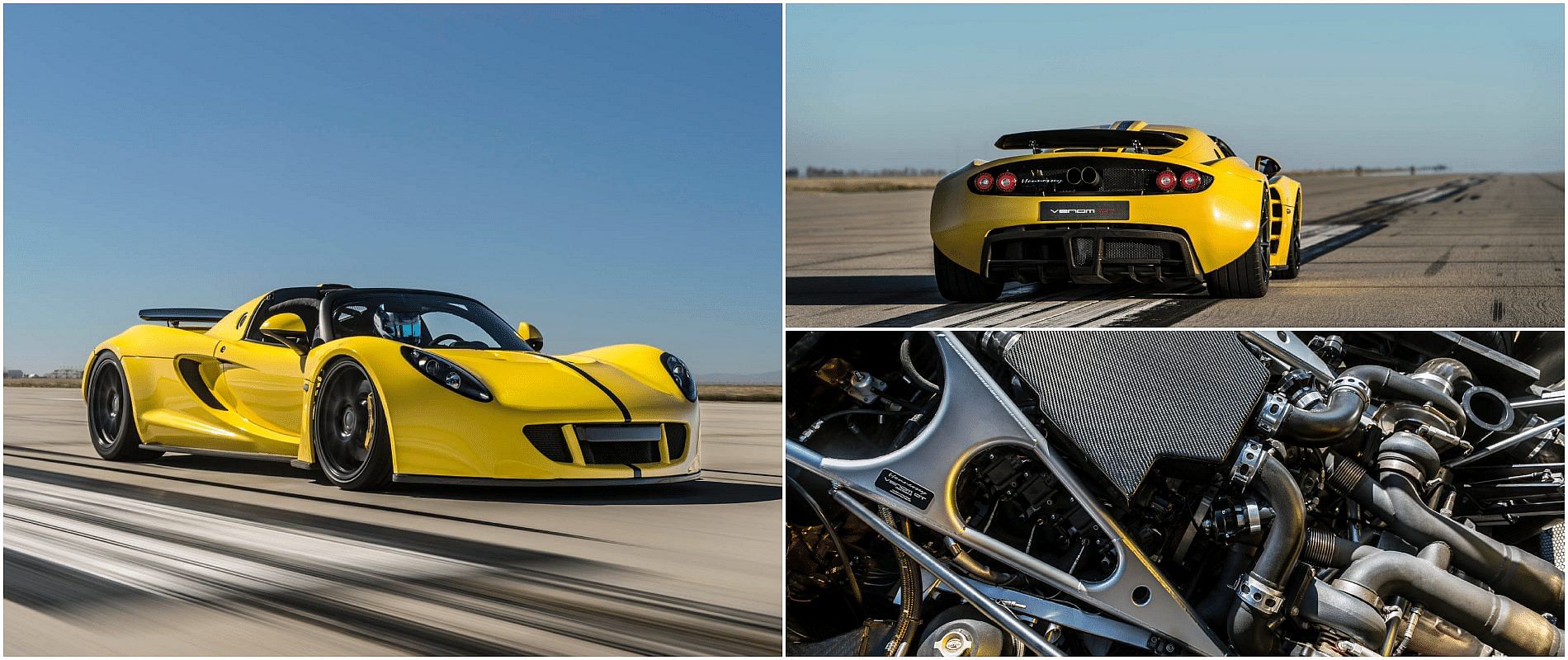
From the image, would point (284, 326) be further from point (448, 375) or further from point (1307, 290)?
point (1307, 290)

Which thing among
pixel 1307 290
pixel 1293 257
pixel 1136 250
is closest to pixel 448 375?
pixel 1136 250

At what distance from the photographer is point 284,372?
18.5 feet

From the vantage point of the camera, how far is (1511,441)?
3.50 metres

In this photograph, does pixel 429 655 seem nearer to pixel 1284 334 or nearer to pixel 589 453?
pixel 589 453

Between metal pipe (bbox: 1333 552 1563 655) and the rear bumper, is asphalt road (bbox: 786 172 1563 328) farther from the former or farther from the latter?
metal pipe (bbox: 1333 552 1563 655)

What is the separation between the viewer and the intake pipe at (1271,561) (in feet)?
10.3

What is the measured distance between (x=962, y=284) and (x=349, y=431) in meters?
3.01

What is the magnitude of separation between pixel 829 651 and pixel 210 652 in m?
1.80

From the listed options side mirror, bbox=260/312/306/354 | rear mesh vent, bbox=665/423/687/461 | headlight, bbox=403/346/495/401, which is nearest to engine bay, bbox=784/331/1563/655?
rear mesh vent, bbox=665/423/687/461

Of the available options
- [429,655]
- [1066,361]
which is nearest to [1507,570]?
[1066,361]

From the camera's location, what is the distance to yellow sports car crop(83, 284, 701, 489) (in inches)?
192

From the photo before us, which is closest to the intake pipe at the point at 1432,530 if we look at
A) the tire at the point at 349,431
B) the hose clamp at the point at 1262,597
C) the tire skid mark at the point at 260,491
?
the hose clamp at the point at 1262,597

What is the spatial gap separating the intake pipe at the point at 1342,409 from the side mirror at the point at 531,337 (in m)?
3.88

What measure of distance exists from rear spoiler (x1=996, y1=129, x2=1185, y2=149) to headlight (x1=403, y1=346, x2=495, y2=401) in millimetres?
2559
